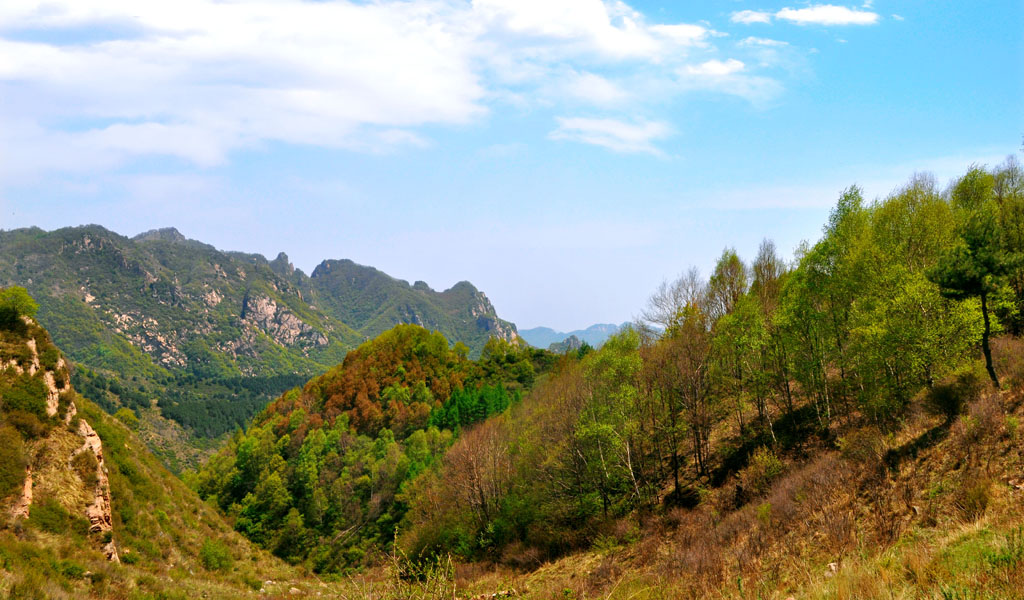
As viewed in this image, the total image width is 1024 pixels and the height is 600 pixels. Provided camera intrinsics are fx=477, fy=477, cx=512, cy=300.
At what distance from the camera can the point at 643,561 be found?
2448 centimetres

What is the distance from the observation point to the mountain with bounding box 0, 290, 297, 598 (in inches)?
637

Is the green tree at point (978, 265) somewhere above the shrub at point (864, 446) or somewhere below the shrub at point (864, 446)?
above

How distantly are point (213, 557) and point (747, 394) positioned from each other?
34109 millimetres

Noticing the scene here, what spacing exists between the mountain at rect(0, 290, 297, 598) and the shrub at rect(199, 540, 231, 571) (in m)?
0.06

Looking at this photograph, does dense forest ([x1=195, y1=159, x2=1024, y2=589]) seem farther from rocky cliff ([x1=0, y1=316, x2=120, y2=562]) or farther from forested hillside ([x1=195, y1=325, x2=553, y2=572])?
rocky cliff ([x1=0, y1=316, x2=120, y2=562])

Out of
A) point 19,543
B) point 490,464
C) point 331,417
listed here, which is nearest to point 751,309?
point 490,464

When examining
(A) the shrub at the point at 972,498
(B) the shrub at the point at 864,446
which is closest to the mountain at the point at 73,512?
(A) the shrub at the point at 972,498

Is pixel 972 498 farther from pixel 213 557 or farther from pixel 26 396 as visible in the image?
pixel 26 396

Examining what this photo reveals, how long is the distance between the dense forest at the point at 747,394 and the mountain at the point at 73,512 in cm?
Answer: 1334

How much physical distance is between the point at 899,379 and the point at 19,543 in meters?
37.7

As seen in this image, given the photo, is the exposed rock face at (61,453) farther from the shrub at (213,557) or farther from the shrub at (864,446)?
the shrub at (864,446)

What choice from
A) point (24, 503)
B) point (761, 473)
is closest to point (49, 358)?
point (24, 503)

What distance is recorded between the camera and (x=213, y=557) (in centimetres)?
2670

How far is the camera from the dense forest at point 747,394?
21.8 metres
